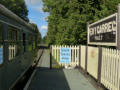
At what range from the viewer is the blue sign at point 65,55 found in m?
9.45

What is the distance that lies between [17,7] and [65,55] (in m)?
27.2

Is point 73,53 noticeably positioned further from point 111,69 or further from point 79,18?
point 111,69

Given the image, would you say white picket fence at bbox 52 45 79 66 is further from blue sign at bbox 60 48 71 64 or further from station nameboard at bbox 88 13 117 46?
station nameboard at bbox 88 13 117 46

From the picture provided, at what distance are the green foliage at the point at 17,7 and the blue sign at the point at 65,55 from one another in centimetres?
2355

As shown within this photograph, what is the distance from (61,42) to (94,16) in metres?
3.38

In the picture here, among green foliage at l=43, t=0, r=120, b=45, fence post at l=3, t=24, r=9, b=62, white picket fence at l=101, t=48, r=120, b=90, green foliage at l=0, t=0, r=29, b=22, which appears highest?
green foliage at l=0, t=0, r=29, b=22

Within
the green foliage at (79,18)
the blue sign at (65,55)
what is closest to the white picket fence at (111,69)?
the blue sign at (65,55)

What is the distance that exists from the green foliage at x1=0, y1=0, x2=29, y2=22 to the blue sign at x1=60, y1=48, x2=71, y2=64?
23550mm

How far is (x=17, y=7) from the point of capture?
33.0m

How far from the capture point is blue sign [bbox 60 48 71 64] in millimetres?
9445

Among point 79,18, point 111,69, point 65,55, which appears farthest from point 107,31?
point 79,18

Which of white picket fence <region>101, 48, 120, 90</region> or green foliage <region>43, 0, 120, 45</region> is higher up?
green foliage <region>43, 0, 120, 45</region>

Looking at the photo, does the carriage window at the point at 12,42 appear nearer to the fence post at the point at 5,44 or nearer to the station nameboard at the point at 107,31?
the fence post at the point at 5,44

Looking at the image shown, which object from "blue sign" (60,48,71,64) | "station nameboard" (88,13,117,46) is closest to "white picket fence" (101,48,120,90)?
"station nameboard" (88,13,117,46)
